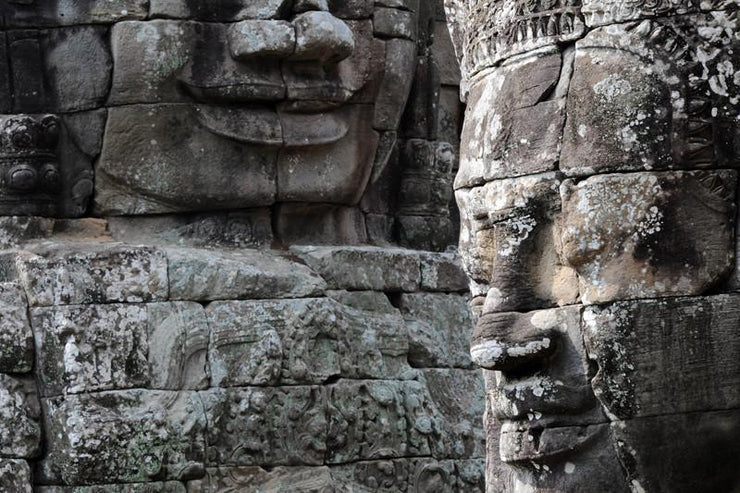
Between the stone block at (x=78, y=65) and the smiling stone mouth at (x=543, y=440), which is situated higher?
the stone block at (x=78, y=65)

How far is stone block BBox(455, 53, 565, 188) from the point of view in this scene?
5.17m

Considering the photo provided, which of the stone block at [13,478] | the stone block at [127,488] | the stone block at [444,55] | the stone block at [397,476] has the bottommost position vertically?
the stone block at [397,476]

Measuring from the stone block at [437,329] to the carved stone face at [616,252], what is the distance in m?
5.13

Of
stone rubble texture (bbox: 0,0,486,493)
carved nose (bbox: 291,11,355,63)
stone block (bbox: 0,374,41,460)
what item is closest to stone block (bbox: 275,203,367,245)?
stone rubble texture (bbox: 0,0,486,493)

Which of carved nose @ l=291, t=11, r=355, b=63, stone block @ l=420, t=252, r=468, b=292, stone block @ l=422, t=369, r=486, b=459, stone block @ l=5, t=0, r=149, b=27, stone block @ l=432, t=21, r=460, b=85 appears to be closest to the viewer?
stone block @ l=5, t=0, r=149, b=27

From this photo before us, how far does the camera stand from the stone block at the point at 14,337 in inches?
360

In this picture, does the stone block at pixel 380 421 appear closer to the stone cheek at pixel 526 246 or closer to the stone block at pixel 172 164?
the stone block at pixel 172 164

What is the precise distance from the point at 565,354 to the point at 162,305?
454cm

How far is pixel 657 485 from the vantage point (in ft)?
16.2

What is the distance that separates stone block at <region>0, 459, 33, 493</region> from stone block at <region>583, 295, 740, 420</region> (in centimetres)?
473

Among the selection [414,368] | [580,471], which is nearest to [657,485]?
[580,471]

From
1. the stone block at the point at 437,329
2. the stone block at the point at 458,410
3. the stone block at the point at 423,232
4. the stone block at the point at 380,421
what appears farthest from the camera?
the stone block at the point at 423,232

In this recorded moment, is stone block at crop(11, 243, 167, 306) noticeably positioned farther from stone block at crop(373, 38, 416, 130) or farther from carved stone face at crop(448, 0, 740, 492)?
carved stone face at crop(448, 0, 740, 492)

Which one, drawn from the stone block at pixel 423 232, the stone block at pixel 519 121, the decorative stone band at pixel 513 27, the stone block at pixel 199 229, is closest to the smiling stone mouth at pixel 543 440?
the stone block at pixel 519 121
